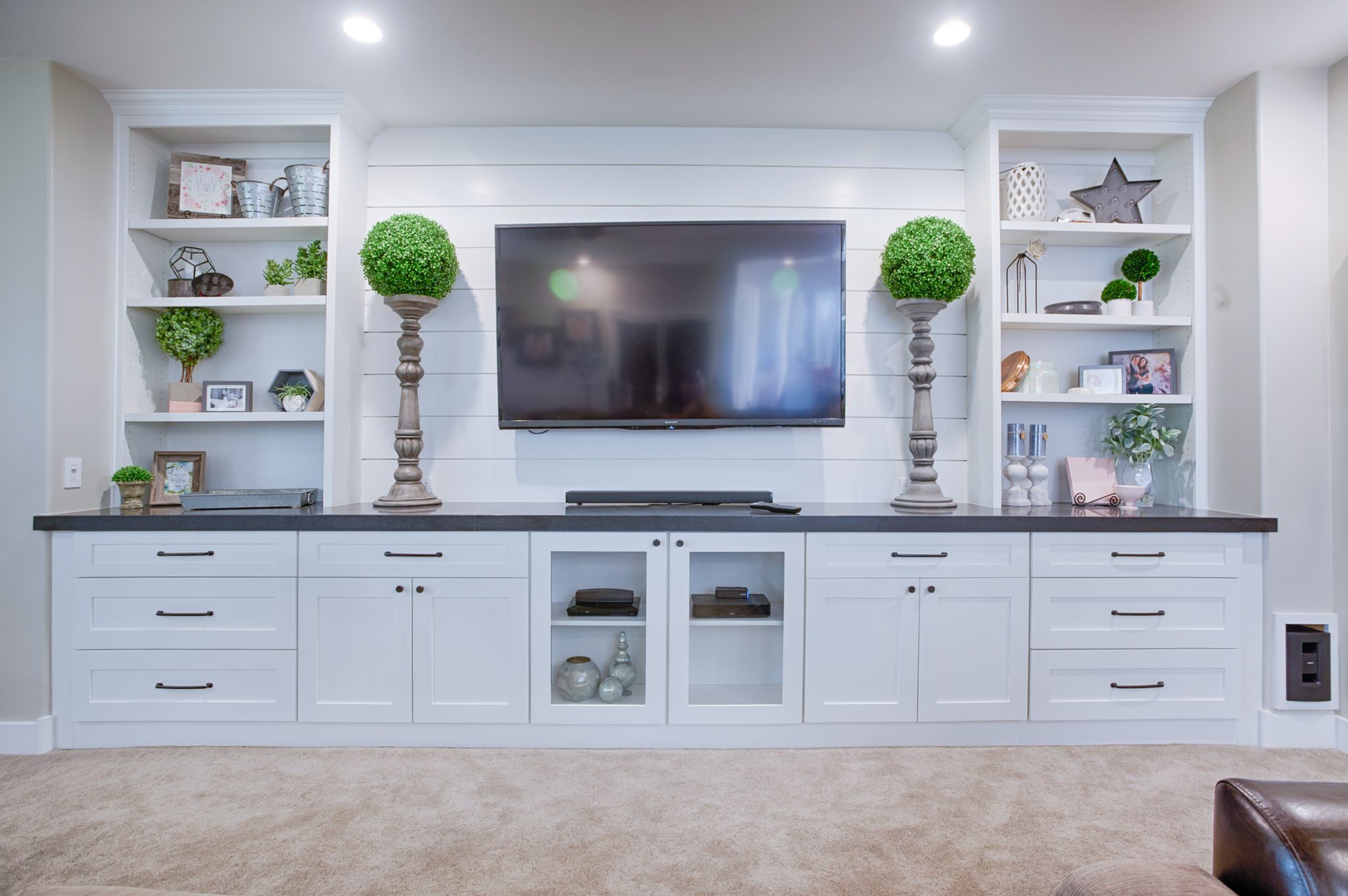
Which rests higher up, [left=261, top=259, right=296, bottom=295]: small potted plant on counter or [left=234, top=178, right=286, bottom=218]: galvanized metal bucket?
[left=234, top=178, right=286, bottom=218]: galvanized metal bucket

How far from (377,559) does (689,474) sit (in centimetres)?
127

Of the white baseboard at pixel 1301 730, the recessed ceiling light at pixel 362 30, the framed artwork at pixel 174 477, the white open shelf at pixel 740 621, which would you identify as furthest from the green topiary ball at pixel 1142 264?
the framed artwork at pixel 174 477

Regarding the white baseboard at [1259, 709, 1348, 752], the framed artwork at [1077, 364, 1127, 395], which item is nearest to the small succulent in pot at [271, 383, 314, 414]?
the framed artwork at [1077, 364, 1127, 395]

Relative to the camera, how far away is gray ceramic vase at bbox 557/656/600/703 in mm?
2564

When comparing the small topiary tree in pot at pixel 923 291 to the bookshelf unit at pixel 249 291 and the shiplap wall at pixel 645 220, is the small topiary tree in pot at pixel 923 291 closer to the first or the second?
the shiplap wall at pixel 645 220

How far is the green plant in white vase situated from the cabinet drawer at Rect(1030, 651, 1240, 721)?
2.26ft

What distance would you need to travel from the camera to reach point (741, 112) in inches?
115

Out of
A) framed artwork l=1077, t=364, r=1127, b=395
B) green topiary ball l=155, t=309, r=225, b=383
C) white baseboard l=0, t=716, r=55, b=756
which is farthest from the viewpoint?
framed artwork l=1077, t=364, r=1127, b=395

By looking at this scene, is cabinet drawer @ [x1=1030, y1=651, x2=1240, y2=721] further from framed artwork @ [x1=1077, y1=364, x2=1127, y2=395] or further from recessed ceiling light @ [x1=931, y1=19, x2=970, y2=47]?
recessed ceiling light @ [x1=931, y1=19, x2=970, y2=47]

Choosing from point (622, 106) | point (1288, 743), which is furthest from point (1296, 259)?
point (622, 106)

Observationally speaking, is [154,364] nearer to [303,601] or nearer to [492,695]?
[303,601]

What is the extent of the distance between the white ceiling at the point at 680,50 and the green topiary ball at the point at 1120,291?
740mm

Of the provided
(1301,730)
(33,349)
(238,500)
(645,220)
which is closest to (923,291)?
(645,220)

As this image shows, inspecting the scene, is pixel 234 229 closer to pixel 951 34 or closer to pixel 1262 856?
pixel 951 34
